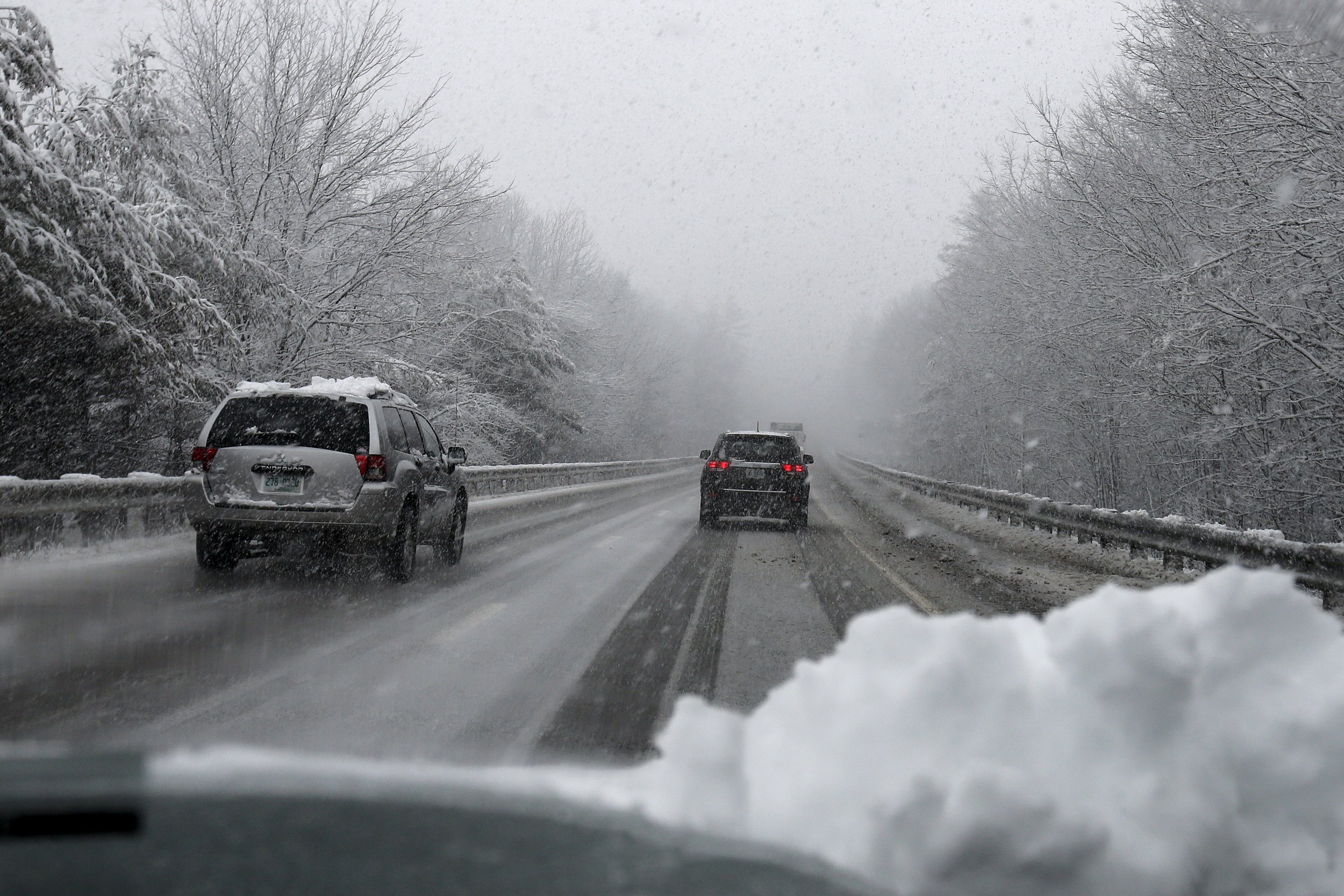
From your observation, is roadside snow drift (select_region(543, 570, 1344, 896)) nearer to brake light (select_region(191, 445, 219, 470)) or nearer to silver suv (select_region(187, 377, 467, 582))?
silver suv (select_region(187, 377, 467, 582))

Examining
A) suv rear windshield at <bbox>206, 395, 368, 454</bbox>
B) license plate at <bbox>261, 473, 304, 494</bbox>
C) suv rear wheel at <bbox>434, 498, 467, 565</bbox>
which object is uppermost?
suv rear windshield at <bbox>206, 395, 368, 454</bbox>

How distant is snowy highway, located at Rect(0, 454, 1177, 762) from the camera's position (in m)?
4.49

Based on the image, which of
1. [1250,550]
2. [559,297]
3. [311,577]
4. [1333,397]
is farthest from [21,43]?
[559,297]

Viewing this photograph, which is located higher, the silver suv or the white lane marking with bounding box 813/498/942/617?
the silver suv

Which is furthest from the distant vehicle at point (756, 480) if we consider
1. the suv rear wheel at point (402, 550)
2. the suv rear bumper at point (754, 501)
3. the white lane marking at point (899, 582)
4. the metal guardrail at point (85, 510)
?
the metal guardrail at point (85, 510)

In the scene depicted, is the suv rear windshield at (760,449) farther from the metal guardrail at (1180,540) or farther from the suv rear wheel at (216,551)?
the suv rear wheel at (216,551)

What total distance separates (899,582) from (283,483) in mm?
5933

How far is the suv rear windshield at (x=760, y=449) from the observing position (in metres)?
17.9

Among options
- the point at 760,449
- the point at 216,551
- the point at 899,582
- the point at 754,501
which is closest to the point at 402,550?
the point at 216,551

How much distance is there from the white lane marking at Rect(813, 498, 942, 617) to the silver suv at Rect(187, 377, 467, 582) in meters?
4.72

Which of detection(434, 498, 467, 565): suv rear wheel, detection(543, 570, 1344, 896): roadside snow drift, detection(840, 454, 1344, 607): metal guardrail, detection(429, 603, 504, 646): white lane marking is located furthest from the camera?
detection(434, 498, 467, 565): suv rear wheel

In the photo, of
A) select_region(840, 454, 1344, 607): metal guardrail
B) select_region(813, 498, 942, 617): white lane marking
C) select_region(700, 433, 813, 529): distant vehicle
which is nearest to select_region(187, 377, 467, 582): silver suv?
select_region(813, 498, 942, 617): white lane marking

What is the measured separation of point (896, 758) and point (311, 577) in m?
8.13

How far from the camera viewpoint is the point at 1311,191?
36.8 feet
